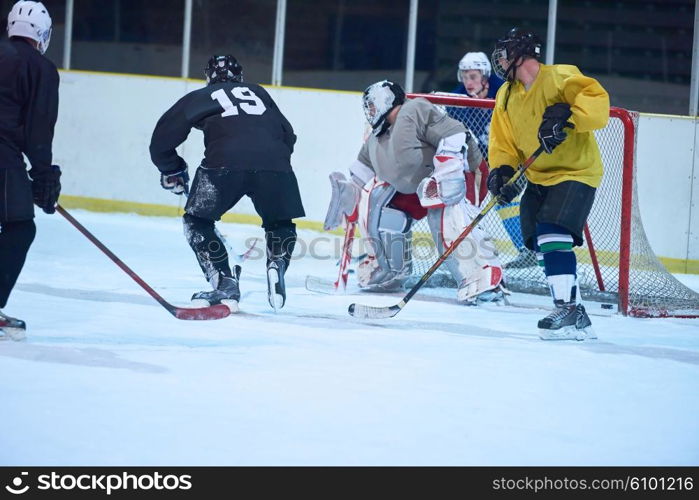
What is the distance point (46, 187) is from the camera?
3.37 m

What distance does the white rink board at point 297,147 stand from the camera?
6.05m

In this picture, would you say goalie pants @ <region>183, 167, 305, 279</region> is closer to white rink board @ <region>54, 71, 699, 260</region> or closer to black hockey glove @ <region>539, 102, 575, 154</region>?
black hockey glove @ <region>539, 102, 575, 154</region>

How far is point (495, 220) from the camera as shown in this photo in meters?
5.55

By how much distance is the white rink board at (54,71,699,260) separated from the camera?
605cm

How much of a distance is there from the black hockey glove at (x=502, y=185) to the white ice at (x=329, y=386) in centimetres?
48

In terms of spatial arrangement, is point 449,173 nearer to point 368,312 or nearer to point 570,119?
point 368,312

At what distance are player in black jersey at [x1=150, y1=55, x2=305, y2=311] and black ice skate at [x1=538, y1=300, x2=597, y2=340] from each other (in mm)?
955

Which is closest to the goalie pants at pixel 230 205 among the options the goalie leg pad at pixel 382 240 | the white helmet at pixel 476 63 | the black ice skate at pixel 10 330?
the goalie leg pad at pixel 382 240

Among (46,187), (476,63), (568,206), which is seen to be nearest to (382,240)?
(476,63)

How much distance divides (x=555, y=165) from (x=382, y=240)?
1.22m

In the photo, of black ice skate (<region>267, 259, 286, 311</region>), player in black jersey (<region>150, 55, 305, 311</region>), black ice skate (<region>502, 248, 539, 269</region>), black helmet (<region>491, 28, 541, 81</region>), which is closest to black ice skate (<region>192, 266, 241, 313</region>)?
player in black jersey (<region>150, 55, 305, 311</region>)
